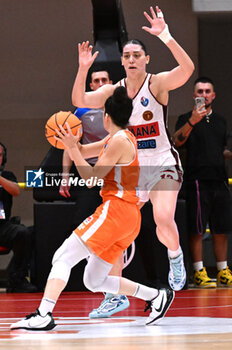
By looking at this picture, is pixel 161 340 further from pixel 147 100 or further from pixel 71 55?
pixel 71 55

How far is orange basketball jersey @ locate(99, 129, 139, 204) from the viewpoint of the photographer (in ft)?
14.2

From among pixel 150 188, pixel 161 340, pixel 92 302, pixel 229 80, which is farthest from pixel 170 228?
pixel 229 80

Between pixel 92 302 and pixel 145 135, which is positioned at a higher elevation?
pixel 145 135

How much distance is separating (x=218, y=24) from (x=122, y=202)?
639 centimetres

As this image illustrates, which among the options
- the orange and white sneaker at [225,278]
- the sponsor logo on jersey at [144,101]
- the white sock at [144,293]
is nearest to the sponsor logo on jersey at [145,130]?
the sponsor logo on jersey at [144,101]

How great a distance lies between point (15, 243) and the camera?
24.3 feet

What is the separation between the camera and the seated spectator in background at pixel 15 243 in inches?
289

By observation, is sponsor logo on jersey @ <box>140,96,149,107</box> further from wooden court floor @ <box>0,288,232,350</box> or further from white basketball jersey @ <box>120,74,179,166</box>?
wooden court floor @ <box>0,288,232,350</box>

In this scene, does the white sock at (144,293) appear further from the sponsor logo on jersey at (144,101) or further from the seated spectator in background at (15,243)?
the seated spectator in background at (15,243)

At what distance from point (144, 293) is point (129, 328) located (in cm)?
25

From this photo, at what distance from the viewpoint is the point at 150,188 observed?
5.64 m

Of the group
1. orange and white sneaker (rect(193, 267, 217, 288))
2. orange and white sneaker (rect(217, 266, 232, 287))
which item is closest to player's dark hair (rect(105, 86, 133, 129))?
orange and white sneaker (rect(193, 267, 217, 288))

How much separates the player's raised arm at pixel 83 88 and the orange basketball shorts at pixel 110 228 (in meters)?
1.19

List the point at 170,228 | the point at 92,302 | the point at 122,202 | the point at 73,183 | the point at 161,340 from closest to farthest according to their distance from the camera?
the point at 161,340 → the point at 122,202 → the point at 170,228 → the point at 92,302 → the point at 73,183
